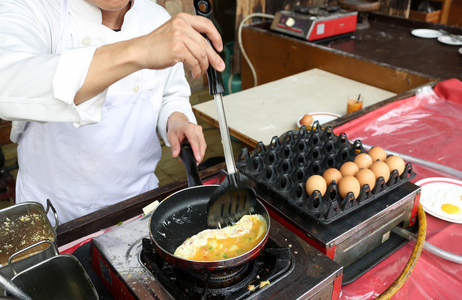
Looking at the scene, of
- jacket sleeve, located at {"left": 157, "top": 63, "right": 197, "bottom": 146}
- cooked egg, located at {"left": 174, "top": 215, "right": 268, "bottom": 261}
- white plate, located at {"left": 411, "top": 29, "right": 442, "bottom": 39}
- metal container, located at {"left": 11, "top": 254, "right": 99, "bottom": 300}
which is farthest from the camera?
white plate, located at {"left": 411, "top": 29, "right": 442, "bottom": 39}

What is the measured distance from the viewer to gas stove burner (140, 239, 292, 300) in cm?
89

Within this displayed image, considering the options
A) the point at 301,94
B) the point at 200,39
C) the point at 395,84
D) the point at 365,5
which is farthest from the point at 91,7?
the point at 365,5

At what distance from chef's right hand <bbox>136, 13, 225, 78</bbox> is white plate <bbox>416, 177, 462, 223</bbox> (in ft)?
3.36

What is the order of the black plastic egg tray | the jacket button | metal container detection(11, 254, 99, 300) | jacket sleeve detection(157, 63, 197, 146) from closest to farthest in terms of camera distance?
metal container detection(11, 254, 99, 300)
the black plastic egg tray
the jacket button
jacket sleeve detection(157, 63, 197, 146)

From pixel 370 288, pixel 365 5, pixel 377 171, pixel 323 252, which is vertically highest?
pixel 365 5

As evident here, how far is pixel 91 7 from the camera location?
132cm

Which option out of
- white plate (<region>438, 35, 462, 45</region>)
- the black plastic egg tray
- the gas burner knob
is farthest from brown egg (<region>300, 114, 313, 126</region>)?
white plate (<region>438, 35, 462, 45</region>)

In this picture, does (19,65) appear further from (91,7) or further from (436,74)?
(436,74)

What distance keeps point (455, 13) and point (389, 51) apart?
12.7 ft

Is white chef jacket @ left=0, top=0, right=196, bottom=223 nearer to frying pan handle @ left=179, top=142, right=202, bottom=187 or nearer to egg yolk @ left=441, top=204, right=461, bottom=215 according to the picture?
frying pan handle @ left=179, top=142, right=202, bottom=187

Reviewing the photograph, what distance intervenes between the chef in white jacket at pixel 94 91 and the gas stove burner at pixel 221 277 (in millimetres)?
419

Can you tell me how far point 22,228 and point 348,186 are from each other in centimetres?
95

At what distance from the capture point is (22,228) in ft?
3.35

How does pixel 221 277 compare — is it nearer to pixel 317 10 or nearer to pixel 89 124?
pixel 89 124
